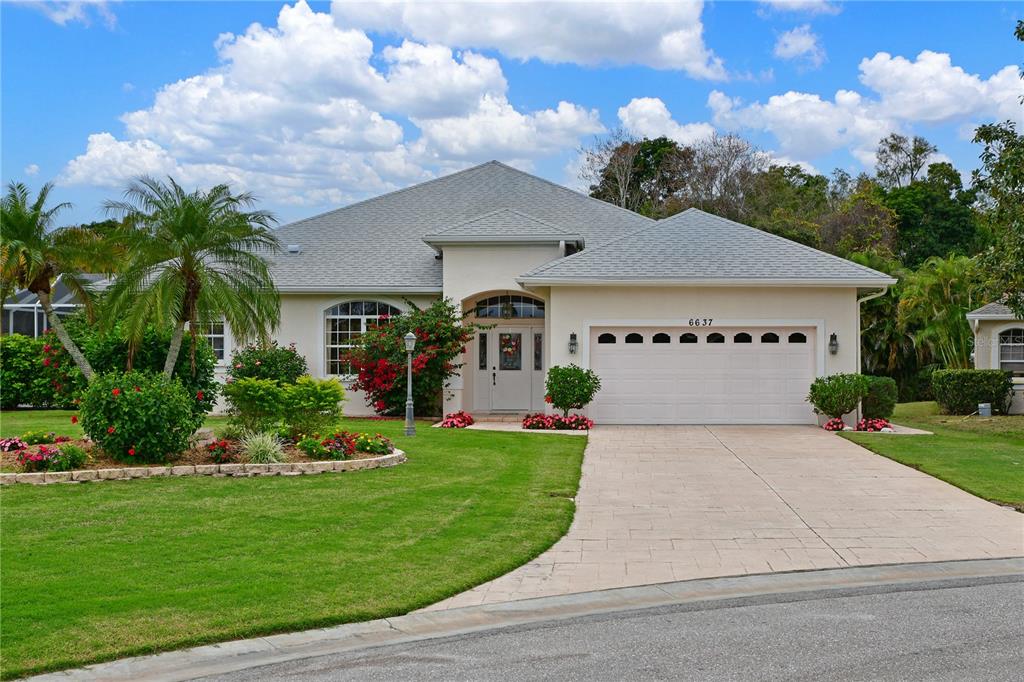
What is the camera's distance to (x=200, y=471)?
12.8 m

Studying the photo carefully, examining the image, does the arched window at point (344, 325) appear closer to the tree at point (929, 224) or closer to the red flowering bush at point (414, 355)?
the red flowering bush at point (414, 355)

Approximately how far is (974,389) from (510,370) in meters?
12.4

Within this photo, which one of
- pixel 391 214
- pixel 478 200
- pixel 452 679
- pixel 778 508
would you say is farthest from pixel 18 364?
pixel 452 679

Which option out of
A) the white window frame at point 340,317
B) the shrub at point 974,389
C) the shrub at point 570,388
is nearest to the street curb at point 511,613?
the shrub at point 570,388

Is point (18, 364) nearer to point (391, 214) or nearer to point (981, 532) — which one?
point (391, 214)

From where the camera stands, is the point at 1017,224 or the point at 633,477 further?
the point at 1017,224

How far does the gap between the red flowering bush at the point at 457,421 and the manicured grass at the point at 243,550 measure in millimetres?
6391

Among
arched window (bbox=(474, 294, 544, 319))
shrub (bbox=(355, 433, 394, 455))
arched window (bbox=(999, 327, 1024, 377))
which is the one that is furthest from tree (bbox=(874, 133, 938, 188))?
shrub (bbox=(355, 433, 394, 455))

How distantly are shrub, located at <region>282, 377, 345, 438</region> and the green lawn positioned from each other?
8798 mm

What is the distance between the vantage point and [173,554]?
27.5 feet

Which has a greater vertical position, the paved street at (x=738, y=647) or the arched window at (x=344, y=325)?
the arched window at (x=344, y=325)

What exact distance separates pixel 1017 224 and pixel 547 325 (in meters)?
9.55

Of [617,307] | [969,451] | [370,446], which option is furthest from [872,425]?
[370,446]

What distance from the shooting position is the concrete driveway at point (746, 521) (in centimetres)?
841
